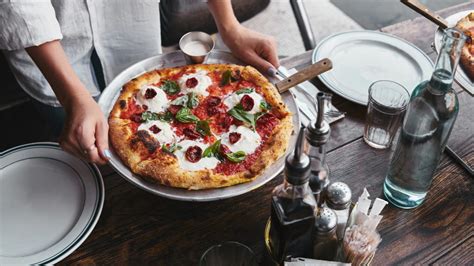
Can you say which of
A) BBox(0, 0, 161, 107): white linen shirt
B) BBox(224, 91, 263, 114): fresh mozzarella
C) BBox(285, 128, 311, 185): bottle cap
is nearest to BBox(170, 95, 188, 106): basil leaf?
BBox(224, 91, 263, 114): fresh mozzarella

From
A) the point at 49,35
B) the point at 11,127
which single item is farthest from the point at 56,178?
the point at 11,127

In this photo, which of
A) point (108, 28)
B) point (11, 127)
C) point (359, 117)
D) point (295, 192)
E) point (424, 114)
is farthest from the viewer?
point (11, 127)

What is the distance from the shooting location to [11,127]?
7.09 ft

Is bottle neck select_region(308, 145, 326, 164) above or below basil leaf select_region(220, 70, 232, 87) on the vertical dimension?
above

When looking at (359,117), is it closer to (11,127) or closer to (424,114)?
(424,114)

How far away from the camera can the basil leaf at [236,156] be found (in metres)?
1.17

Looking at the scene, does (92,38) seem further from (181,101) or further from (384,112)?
(384,112)

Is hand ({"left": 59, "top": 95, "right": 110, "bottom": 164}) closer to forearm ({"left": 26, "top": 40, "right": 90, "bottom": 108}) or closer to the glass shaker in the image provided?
forearm ({"left": 26, "top": 40, "right": 90, "bottom": 108})

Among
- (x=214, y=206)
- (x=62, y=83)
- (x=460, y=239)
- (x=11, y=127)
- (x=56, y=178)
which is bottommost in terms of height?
(x=11, y=127)

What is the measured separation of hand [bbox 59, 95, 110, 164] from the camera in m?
1.08

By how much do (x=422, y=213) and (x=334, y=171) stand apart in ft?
0.75

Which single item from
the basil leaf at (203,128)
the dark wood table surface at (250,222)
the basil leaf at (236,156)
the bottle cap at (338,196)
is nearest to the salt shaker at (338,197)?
the bottle cap at (338,196)

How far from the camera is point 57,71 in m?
1.22

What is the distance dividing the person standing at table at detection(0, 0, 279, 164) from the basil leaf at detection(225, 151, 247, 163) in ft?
0.96
